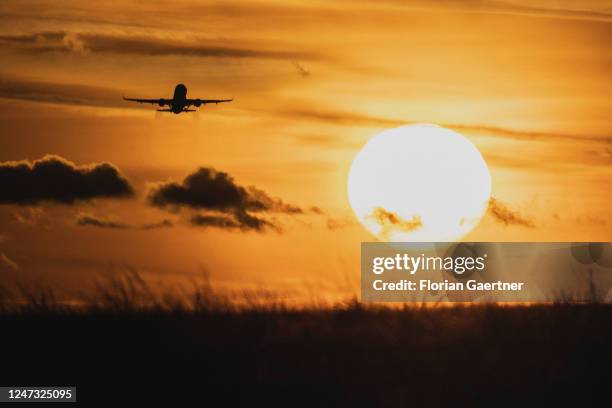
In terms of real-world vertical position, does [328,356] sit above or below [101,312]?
below

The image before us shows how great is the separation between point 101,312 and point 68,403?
5.56 m

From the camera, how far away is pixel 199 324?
2239 cm

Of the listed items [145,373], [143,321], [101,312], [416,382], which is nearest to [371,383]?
[416,382]

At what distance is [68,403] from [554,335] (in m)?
9.12

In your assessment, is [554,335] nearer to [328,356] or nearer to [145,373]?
[328,356]

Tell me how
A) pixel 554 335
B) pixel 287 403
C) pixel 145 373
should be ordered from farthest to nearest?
pixel 554 335
pixel 145 373
pixel 287 403

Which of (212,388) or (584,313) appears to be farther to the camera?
(584,313)

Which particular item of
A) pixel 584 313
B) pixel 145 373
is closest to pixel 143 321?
pixel 145 373

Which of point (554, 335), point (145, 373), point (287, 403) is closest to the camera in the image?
point (287, 403)

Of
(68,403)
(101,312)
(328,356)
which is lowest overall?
(68,403)

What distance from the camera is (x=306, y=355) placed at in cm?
2020

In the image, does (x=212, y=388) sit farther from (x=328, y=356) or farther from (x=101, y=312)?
(x=101, y=312)

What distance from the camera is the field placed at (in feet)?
61.3

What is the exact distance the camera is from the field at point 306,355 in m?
18.7
